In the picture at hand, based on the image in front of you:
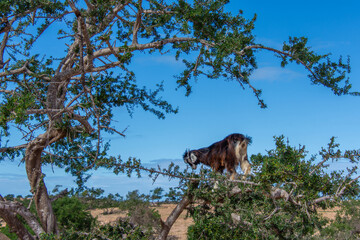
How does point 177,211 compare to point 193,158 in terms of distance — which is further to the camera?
point 193,158

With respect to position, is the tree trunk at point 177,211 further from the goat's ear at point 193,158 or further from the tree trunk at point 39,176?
the goat's ear at point 193,158

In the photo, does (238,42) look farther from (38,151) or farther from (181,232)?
(181,232)

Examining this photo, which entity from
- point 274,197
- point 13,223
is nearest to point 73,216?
point 13,223

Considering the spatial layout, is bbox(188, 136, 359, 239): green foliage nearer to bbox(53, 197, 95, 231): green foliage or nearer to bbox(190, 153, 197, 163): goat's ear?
bbox(190, 153, 197, 163): goat's ear

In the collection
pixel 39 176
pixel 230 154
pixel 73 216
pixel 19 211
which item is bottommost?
pixel 73 216

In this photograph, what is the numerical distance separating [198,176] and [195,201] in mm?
591

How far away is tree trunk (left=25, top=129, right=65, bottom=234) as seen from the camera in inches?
278

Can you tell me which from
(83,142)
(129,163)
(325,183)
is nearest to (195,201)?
(129,163)

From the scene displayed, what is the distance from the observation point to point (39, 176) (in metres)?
7.16

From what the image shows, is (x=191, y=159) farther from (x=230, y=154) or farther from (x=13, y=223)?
(x=13, y=223)

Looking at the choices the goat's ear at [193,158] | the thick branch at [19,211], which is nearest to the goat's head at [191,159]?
the goat's ear at [193,158]

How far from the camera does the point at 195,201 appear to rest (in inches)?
267

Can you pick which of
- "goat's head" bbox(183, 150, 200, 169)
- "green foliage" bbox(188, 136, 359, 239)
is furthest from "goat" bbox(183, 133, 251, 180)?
"green foliage" bbox(188, 136, 359, 239)

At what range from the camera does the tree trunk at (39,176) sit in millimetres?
7070
